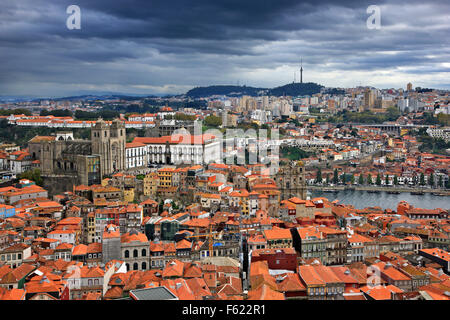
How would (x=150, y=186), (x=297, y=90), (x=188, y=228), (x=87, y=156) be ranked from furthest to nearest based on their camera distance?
(x=297, y=90) < (x=87, y=156) < (x=150, y=186) < (x=188, y=228)

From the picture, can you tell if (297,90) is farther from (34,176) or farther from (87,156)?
(34,176)

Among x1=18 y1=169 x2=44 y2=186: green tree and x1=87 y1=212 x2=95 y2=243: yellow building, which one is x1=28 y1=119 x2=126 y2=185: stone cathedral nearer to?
x1=18 y1=169 x2=44 y2=186: green tree

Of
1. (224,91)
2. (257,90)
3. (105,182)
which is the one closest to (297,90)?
(257,90)

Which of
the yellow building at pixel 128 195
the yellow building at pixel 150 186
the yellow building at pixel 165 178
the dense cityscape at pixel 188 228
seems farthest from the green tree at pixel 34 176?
the yellow building at pixel 165 178

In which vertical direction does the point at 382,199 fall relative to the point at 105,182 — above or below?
below

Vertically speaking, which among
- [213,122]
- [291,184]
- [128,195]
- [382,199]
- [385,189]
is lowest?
[382,199]

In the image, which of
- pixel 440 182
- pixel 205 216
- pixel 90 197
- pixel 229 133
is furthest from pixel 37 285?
pixel 440 182
